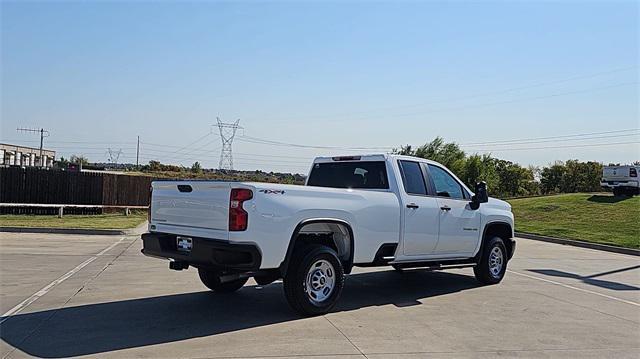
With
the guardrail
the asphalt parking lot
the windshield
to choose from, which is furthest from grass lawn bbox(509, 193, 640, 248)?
the guardrail

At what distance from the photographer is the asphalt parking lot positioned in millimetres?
6223

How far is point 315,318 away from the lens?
24.9ft

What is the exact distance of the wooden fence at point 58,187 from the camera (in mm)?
27969

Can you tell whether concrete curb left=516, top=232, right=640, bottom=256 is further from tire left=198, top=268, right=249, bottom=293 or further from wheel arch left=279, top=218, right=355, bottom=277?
tire left=198, top=268, right=249, bottom=293

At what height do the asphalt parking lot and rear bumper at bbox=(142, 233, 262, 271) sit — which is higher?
rear bumper at bbox=(142, 233, 262, 271)

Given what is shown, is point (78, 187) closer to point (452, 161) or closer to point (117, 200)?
point (117, 200)

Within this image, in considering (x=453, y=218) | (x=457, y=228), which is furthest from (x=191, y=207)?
(x=457, y=228)

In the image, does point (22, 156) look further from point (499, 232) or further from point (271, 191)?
point (271, 191)

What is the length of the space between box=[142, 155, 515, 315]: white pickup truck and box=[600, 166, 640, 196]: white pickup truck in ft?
92.3

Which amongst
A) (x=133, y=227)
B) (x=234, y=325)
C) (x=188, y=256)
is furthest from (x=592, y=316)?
(x=133, y=227)

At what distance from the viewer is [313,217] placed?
24.8ft

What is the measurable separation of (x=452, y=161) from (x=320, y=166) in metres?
48.9

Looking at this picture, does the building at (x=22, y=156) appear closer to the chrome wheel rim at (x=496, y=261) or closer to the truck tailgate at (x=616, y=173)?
the truck tailgate at (x=616, y=173)

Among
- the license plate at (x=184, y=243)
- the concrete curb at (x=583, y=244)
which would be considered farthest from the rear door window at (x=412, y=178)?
the concrete curb at (x=583, y=244)
